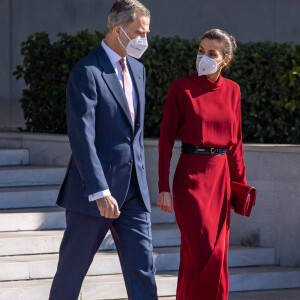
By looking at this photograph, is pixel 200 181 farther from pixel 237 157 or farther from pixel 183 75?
pixel 183 75

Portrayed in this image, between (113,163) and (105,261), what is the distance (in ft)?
7.12

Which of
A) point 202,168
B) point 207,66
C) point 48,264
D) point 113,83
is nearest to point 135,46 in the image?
point 113,83

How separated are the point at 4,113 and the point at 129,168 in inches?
243

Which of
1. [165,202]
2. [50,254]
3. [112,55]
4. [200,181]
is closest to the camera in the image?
[112,55]

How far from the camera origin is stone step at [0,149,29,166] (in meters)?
7.65

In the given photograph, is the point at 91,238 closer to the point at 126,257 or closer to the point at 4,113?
the point at 126,257

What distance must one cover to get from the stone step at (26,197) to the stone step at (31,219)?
0.38ft

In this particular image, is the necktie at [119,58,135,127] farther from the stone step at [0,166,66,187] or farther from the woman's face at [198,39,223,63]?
the stone step at [0,166,66,187]

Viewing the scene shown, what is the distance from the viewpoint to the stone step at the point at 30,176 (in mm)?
7219

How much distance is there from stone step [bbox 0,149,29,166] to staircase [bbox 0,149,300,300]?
9.7 inches

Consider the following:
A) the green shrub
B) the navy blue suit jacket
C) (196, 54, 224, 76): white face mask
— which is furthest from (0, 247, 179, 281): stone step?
(196, 54, 224, 76): white face mask

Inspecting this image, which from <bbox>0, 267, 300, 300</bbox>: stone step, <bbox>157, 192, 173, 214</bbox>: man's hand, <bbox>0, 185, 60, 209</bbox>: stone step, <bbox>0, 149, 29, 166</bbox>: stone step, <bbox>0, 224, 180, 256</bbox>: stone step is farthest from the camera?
<bbox>0, 149, 29, 166</bbox>: stone step

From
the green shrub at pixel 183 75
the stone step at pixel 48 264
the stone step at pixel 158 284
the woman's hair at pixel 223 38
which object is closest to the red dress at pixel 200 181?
the woman's hair at pixel 223 38

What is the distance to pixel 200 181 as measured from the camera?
4.72 metres
